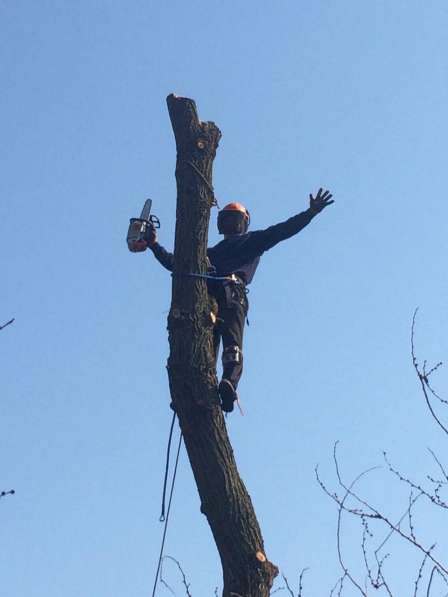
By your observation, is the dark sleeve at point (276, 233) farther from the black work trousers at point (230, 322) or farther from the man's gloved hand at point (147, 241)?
the man's gloved hand at point (147, 241)

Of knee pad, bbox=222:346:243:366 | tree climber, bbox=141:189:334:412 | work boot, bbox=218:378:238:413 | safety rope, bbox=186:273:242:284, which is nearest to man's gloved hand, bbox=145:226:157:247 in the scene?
tree climber, bbox=141:189:334:412

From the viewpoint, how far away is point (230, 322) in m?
6.53

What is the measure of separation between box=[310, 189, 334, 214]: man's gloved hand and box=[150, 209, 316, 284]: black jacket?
0.03 m

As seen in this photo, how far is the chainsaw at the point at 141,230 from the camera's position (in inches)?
261

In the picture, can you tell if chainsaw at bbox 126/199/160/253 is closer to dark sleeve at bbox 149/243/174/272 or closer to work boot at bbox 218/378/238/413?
dark sleeve at bbox 149/243/174/272

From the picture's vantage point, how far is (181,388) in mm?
5543

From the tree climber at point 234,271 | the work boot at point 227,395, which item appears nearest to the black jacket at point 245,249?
the tree climber at point 234,271

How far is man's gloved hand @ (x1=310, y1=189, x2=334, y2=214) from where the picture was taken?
6.62m

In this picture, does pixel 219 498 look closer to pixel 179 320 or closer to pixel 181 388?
pixel 181 388

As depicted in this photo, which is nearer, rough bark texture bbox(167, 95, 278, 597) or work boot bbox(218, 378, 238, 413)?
rough bark texture bbox(167, 95, 278, 597)

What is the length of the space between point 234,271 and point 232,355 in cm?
75

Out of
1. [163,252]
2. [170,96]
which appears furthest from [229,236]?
[170,96]

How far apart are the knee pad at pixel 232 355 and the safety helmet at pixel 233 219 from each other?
4.08 feet

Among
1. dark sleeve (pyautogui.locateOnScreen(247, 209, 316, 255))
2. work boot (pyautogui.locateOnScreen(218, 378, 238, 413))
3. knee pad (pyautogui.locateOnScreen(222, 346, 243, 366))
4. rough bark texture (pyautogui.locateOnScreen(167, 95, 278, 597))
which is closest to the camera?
rough bark texture (pyautogui.locateOnScreen(167, 95, 278, 597))
